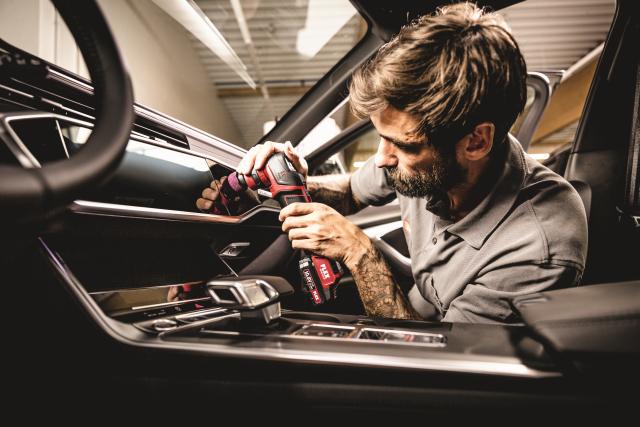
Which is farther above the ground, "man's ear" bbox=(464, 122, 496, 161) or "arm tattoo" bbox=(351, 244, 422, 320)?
"man's ear" bbox=(464, 122, 496, 161)

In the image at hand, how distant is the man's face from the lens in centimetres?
115

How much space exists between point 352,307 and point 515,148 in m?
1.02

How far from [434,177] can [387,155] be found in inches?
6.8

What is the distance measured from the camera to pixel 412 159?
1.17 m

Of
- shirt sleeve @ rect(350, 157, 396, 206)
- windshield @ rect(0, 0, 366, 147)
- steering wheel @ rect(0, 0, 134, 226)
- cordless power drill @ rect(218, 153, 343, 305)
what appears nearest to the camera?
steering wheel @ rect(0, 0, 134, 226)

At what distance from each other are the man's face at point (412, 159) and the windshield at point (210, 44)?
115 centimetres

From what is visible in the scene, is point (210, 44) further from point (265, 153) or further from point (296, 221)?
point (296, 221)

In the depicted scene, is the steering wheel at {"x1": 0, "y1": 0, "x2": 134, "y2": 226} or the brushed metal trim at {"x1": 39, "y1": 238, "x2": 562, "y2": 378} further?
the brushed metal trim at {"x1": 39, "y1": 238, "x2": 562, "y2": 378}

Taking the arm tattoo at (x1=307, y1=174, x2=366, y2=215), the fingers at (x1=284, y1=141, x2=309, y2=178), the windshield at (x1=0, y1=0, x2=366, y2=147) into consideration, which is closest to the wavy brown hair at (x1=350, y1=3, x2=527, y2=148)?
the fingers at (x1=284, y1=141, x2=309, y2=178)

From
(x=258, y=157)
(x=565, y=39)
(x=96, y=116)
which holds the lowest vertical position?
(x=258, y=157)

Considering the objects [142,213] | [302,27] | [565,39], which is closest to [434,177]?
[142,213]

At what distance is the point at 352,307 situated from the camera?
179 cm

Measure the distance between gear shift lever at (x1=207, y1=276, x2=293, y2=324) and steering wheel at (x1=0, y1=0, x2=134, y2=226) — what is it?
35 centimetres

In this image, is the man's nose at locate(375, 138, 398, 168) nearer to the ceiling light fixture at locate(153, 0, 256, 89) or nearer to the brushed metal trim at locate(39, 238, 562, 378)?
the brushed metal trim at locate(39, 238, 562, 378)
